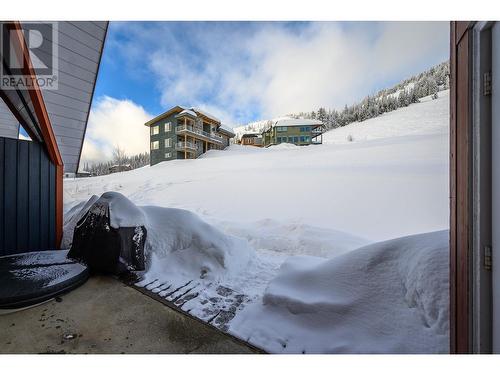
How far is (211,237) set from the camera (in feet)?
9.23

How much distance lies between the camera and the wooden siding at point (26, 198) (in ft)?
9.20

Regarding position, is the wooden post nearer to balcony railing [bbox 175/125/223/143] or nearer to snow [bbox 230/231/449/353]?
snow [bbox 230/231/449/353]

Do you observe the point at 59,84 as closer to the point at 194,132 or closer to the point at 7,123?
the point at 7,123

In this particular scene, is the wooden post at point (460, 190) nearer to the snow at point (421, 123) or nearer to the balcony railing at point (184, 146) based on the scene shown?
the snow at point (421, 123)

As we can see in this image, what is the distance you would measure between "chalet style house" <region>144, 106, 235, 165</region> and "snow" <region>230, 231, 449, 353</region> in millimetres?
17708

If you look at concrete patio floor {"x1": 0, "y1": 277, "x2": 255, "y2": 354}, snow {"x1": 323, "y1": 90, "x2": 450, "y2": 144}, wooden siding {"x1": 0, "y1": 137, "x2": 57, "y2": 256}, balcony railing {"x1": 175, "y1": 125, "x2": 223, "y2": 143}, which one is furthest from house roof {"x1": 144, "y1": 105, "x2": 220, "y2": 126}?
concrete patio floor {"x1": 0, "y1": 277, "x2": 255, "y2": 354}

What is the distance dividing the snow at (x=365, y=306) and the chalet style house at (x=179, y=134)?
1771cm

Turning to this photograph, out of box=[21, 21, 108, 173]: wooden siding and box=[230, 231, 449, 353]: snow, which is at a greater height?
box=[21, 21, 108, 173]: wooden siding

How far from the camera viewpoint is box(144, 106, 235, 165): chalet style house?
18114 mm

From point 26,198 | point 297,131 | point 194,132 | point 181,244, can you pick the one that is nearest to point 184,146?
point 194,132

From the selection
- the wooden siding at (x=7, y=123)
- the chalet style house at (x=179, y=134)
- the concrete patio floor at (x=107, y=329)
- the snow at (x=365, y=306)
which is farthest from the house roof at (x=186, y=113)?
the snow at (x=365, y=306)

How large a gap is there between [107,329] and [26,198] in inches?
102

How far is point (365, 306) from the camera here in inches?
A: 56.1
